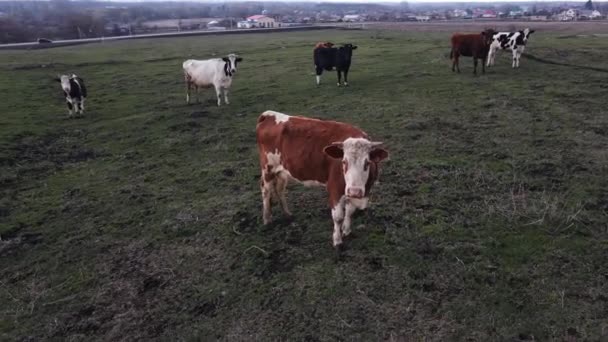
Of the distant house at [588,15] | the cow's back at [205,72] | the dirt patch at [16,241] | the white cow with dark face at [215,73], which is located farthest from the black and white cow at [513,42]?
the distant house at [588,15]

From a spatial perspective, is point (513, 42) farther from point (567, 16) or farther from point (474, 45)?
point (567, 16)

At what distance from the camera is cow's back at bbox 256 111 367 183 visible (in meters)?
5.70

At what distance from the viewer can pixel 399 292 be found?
495 centimetres

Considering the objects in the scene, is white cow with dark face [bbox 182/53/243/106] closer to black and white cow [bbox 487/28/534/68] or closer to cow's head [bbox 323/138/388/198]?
cow's head [bbox 323/138/388/198]

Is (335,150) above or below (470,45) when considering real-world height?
below

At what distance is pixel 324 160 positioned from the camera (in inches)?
224

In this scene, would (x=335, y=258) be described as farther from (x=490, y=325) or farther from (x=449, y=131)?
(x=449, y=131)

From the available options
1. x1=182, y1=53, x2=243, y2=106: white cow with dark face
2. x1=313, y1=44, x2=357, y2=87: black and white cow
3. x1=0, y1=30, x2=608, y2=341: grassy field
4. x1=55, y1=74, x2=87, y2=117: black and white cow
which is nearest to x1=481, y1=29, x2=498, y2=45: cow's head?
x1=0, y1=30, x2=608, y2=341: grassy field

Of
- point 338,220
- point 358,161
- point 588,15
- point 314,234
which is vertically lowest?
point 314,234

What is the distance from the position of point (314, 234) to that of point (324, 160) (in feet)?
3.97

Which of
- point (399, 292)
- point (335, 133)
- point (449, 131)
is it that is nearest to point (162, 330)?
point (399, 292)

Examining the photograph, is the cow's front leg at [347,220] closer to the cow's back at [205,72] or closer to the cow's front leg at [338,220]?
the cow's front leg at [338,220]

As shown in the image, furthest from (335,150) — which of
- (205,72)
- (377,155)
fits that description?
(205,72)

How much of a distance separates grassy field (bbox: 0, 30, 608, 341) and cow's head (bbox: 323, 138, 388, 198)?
113 cm
